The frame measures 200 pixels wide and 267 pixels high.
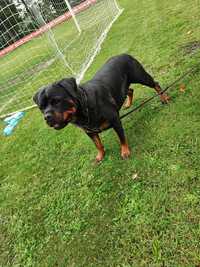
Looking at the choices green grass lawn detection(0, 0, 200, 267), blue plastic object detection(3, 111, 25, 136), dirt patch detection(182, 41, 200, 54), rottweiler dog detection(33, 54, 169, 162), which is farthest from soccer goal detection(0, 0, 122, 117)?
rottweiler dog detection(33, 54, 169, 162)

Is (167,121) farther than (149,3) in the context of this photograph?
No

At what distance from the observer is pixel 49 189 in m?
3.89

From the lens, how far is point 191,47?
17.7 ft

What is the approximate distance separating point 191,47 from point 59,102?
3.23m

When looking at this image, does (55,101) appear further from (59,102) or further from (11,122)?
→ (11,122)

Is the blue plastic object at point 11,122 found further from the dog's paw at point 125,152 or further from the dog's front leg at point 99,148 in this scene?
the dog's paw at point 125,152

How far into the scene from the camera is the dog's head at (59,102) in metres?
3.03

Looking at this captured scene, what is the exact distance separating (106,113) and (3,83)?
29.0ft

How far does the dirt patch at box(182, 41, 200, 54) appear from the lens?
207 inches

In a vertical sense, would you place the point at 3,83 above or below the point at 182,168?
below

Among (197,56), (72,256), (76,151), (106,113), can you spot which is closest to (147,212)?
(72,256)

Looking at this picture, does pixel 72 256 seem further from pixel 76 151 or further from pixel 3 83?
pixel 3 83

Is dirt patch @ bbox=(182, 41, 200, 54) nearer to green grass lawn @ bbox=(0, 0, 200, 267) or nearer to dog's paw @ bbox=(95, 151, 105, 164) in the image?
green grass lawn @ bbox=(0, 0, 200, 267)

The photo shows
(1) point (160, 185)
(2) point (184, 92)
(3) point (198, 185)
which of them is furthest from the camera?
(2) point (184, 92)
